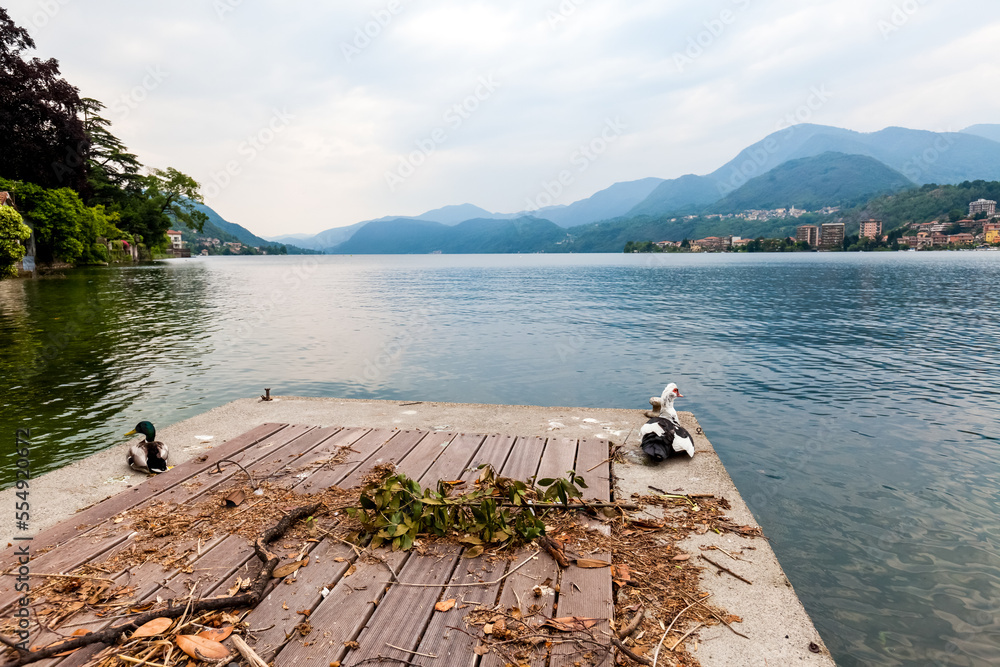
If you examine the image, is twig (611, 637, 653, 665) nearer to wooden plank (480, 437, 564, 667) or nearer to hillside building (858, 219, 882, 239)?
wooden plank (480, 437, 564, 667)

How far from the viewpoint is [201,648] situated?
9.23 ft

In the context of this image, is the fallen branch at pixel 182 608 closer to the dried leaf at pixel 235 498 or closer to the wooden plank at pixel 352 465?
the dried leaf at pixel 235 498

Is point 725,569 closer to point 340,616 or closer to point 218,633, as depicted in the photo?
point 340,616

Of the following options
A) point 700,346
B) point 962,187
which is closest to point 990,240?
point 962,187

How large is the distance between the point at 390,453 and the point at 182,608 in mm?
3012

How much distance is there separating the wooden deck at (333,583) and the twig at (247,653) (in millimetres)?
95

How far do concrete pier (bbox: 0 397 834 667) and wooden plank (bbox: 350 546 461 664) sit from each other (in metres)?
1.72

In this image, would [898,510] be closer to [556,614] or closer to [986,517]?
[986,517]

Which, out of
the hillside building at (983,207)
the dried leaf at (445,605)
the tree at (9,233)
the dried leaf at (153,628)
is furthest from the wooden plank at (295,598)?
the hillside building at (983,207)

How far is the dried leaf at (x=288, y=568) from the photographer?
355cm

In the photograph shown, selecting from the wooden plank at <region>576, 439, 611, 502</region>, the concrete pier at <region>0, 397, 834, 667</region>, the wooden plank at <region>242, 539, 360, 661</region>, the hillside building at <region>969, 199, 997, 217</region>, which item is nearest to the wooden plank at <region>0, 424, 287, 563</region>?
the concrete pier at <region>0, 397, 834, 667</region>

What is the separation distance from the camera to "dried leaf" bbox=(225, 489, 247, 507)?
4.64 m

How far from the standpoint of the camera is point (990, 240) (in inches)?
6240

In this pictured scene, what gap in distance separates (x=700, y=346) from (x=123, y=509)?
20.4m
